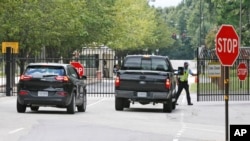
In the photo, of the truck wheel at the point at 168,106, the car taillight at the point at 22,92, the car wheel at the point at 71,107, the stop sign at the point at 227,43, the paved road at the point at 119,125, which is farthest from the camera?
the truck wheel at the point at 168,106

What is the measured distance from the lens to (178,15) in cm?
19688

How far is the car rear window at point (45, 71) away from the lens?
2516 cm

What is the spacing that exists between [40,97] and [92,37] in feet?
121

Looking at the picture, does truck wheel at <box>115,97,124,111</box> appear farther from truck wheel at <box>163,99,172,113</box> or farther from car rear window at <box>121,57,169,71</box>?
truck wheel at <box>163,99,172,113</box>

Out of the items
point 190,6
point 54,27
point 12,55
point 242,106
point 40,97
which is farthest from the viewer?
point 190,6

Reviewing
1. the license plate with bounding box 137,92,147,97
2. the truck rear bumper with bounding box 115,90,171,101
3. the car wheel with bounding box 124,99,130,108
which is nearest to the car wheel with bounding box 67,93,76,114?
the truck rear bumper with bounding box 115,90,171,101

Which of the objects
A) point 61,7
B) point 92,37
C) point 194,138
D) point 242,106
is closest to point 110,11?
point 92,37

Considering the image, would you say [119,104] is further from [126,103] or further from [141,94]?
[141,94]

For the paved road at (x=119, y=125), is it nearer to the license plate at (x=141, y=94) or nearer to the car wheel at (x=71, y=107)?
the car wheel at (x=71, y=107)

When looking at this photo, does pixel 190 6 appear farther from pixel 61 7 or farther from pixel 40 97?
pixel 40 97

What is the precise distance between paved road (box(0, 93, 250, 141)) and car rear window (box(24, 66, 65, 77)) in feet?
4.58

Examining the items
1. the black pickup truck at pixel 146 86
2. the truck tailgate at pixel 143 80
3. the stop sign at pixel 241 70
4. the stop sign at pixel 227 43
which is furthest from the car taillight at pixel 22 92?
the stop sign at pixel 241 70

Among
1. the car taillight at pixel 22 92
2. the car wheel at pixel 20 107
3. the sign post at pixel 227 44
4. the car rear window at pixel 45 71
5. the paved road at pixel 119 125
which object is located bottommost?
the paved road at pixel 119 125

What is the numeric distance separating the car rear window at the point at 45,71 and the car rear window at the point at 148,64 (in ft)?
12.8
